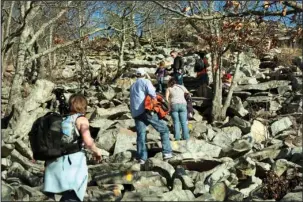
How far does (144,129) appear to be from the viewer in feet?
27.6

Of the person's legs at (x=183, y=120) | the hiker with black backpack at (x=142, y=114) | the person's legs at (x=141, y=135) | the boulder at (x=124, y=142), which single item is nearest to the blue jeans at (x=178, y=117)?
the person's legs at (x=183, y=120)

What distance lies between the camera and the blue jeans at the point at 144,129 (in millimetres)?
8328

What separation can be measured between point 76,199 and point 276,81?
494 inches

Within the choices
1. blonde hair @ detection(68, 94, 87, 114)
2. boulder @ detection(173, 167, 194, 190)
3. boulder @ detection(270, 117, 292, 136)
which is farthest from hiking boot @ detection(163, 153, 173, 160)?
boulder @ detection(270, 117, 292, 136)

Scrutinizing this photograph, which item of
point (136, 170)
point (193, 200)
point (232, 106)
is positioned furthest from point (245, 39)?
point (193, 200)

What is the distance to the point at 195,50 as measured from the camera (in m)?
19.5

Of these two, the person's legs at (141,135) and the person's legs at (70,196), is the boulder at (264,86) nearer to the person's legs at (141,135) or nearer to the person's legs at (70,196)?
the person's legs at (141,135)

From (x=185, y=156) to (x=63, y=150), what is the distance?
3687 mm

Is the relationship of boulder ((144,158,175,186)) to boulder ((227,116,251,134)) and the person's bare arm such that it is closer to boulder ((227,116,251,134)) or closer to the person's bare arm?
the person's bare arm

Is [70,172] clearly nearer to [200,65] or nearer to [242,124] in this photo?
[242,124]

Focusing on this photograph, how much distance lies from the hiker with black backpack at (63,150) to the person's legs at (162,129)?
3142mm

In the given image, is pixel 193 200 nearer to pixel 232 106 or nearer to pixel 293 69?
pixel 232 106

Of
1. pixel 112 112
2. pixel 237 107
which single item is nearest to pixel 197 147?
pixel 112 112

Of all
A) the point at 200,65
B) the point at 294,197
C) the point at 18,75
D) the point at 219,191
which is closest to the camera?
the point at 294,197
